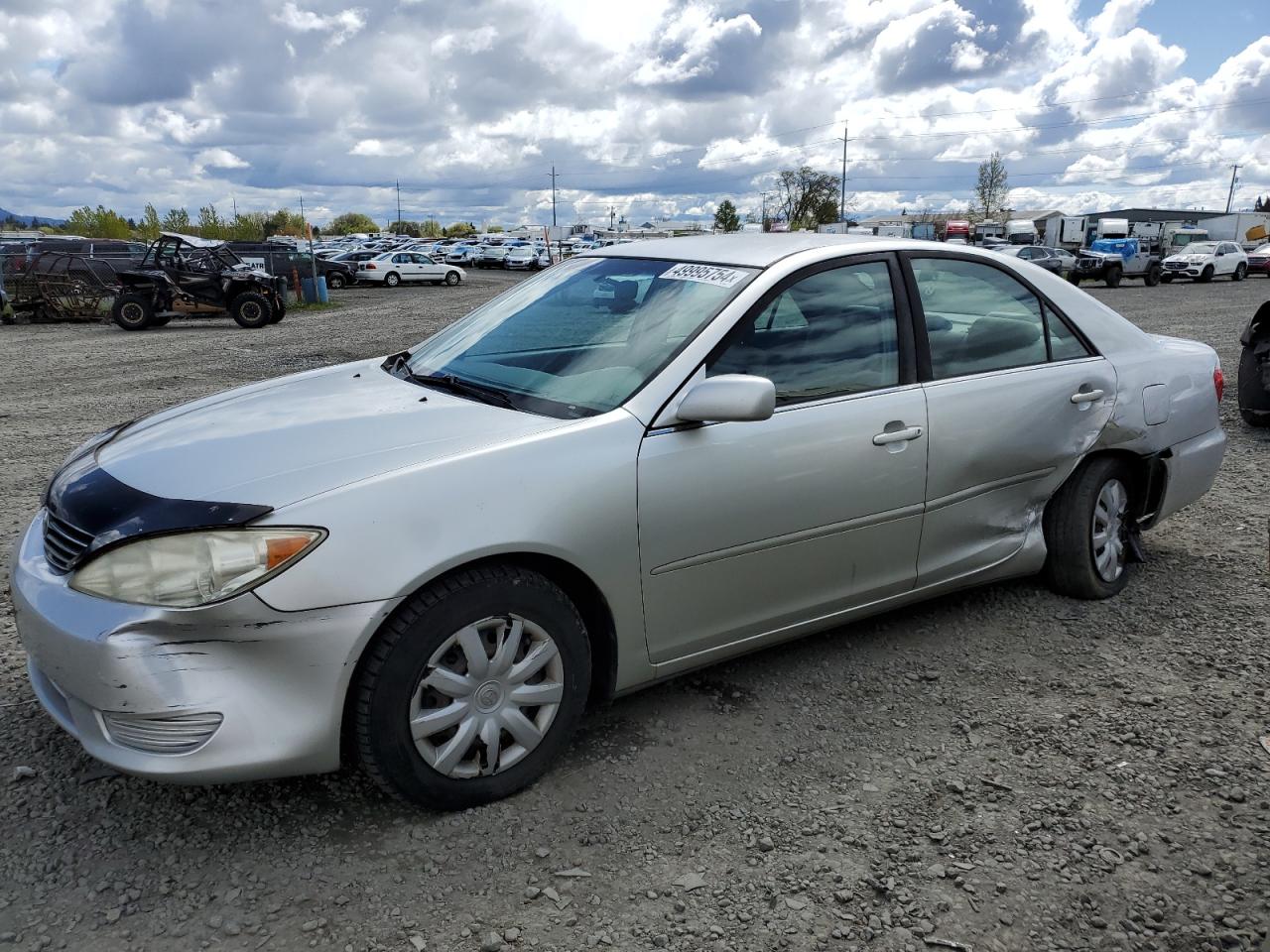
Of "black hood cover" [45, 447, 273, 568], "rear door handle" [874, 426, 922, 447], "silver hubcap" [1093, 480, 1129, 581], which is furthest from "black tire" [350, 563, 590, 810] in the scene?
"silver hubcap" [1093, 480, 1129, 581]

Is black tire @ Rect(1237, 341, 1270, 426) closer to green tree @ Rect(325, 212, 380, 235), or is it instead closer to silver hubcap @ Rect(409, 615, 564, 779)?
silver hubcap @ Rect(409, 615, 564, 779)

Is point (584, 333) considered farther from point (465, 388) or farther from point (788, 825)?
point (788, 825)

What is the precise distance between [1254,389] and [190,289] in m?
17.3

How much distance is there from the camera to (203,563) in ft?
7.97

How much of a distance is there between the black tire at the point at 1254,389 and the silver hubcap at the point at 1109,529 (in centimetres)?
462

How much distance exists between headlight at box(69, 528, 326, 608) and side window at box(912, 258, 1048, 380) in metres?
2.33

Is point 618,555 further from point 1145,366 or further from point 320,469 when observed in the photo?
point 1145,366

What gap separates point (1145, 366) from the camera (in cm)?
429

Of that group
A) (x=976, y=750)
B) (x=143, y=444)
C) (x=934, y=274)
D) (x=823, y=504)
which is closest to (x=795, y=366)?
(x=823, y=504)

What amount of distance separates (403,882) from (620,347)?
1.69 m

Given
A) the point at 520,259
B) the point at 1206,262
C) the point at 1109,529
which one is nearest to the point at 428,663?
the point at 1109,529

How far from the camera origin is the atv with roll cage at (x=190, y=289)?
18391 mm

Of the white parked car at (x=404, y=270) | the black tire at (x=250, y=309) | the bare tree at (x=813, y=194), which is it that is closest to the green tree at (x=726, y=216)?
the bare tree at (x=813, y=194)

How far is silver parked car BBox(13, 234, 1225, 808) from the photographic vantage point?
2445 millimetres
